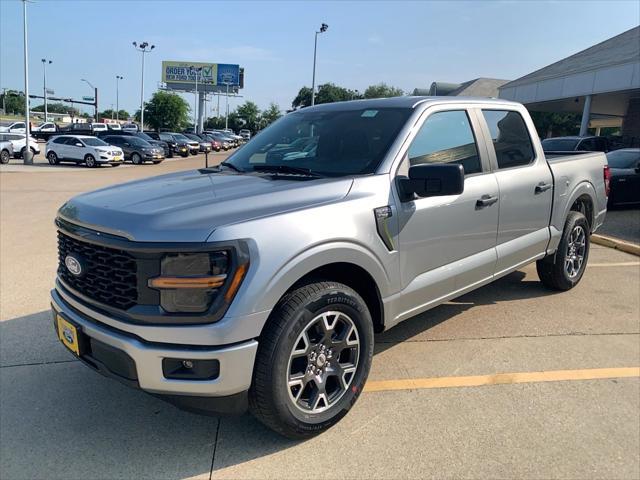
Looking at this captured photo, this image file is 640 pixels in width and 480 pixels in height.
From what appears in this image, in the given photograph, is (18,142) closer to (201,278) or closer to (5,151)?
(5,151)

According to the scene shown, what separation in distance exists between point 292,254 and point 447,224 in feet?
4.65

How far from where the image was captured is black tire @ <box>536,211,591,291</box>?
16.7ft

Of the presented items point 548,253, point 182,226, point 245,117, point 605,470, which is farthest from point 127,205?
point 245,117

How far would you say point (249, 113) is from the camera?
103 metres

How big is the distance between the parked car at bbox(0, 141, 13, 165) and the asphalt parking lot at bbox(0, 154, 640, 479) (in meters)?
25.7

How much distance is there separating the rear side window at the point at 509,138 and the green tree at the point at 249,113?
321 feet

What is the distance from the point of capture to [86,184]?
1639 centimetres

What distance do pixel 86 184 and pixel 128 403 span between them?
1483 cm

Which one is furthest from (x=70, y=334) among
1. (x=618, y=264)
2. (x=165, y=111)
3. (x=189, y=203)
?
(x=165, y=111)

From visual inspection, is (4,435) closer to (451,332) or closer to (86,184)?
(451,332)

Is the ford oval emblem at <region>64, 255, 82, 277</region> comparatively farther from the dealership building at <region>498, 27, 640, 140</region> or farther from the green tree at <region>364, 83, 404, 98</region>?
the green tree at <region>364, 83, 404, 98</region>

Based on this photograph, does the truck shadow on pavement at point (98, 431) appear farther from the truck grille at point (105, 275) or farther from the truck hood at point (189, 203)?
the truck hood at point (189, 203)

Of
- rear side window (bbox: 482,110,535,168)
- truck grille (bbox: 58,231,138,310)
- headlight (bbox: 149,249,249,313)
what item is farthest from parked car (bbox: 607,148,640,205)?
truck grille (bbox: 58,231,138,310)

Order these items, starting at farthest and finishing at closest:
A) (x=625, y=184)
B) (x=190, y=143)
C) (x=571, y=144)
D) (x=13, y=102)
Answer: (x=13, y=102)
(x=190, y=143)
(x=571, y=144)
(x=625, y=184)
